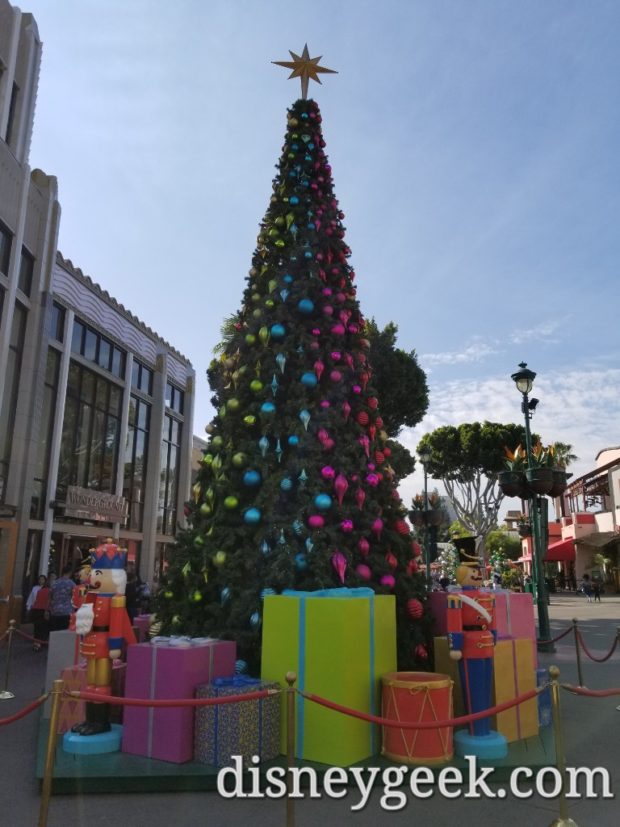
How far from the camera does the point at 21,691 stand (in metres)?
8.98

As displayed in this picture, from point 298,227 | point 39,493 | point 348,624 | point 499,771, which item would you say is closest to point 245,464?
point 348,624

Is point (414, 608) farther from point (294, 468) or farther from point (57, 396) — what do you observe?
point (57, 396)

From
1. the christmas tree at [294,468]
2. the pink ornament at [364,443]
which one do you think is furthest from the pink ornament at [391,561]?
the pink ornament at [364,443]

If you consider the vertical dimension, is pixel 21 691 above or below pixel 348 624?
Answer: below

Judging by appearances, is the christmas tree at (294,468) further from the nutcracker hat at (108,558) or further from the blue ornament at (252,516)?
the nutcracker hat at (108,558)

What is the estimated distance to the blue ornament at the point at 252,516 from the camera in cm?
738

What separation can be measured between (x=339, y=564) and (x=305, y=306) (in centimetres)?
346

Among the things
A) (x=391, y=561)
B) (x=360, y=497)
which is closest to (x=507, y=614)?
(x=391, y=561)

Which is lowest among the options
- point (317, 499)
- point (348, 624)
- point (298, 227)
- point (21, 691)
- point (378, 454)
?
point (21, 691)

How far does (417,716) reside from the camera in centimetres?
551

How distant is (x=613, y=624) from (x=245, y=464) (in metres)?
16.8

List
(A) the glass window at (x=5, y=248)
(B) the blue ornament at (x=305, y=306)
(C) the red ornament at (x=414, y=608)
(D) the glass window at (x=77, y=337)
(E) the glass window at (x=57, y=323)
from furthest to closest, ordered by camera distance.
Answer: (D) the glass window at (x=77, y=337) → (E) the glass window at (x=57, y=323) → (A) the glass window at (x=5, y=248) → (B) the blue ornament at (x=305, y=306) → (C) the red ornament at (x=414, y=608)

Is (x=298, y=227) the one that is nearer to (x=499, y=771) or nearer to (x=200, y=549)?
(x=200, y=549)

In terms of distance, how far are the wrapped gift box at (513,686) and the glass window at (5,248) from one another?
50.3 ft
